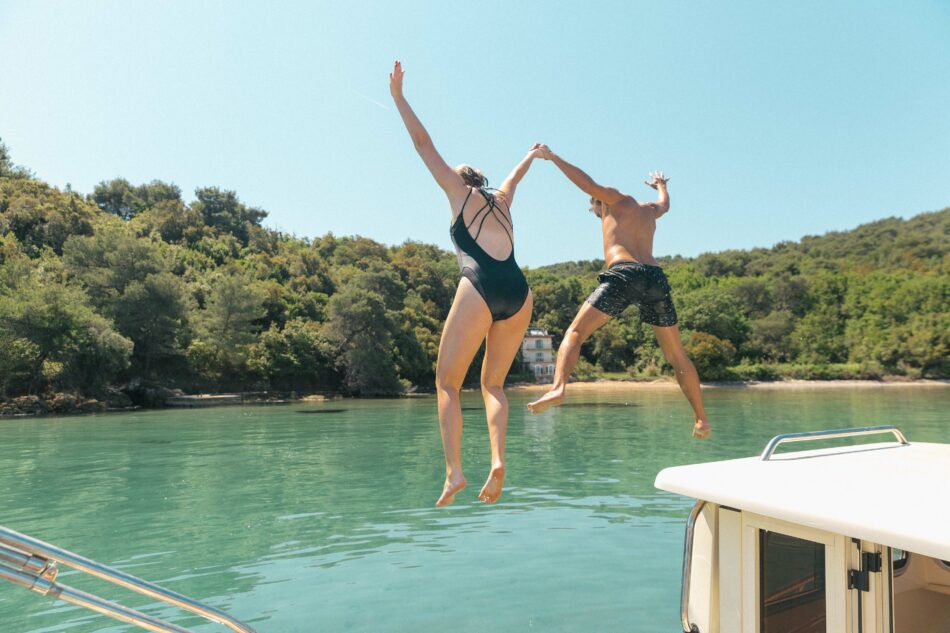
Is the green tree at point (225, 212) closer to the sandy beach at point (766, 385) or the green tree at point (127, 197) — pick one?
the green tree at point (127, 197)

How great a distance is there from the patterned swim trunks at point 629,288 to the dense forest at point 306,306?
48836 mm

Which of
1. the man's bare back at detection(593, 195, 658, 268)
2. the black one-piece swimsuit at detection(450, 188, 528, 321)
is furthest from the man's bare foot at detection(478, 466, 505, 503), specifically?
the man's bare back at detection(593, 195, 658, 268)

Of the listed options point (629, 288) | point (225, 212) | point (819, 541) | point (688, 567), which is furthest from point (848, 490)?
point (225, 212)

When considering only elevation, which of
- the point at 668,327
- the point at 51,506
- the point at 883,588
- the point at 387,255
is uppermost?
the point at 387,255

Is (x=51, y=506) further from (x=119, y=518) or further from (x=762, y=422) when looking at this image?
(x=762, y=422)

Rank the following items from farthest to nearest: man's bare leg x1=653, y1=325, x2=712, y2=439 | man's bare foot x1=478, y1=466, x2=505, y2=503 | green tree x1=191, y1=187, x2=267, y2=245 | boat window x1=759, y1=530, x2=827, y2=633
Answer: green tree x1=191, y1=187, x2=267, y2=245 → man's bare leg x1=653, y1=325, x2=712, y2=439 → man's bare foot x1=478, y1=466, x2=505, y2=503 → boat window x1=759, y1=530, x2=827, y2=633

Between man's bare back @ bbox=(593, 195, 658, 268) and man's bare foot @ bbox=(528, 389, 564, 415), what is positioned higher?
man's bare back @ bbox=(593, 195, 658, 268)

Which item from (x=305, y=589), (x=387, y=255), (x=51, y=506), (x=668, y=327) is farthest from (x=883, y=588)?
(x=387, y=255)

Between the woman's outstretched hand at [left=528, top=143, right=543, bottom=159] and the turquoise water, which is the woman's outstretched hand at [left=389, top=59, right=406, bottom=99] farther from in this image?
the turquoise water

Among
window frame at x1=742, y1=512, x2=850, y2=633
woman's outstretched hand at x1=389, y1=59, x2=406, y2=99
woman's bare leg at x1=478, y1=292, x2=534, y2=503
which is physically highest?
woman's outstretched hand at x1=389, y1=59, x2=406, y2=99

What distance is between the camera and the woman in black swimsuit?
3781mm

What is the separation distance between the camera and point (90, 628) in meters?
8.83

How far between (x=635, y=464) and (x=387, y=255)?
6896cm

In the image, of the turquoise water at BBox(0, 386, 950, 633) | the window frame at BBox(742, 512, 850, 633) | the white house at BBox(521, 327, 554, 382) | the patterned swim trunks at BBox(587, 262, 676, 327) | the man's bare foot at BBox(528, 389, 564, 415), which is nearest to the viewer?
the window frame at BBox(742, 512, 850, 633)
